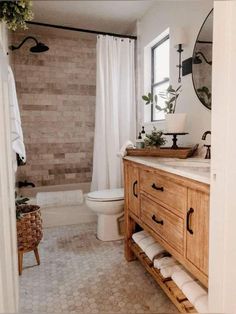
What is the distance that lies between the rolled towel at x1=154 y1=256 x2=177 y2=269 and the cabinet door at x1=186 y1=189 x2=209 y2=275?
13.2 inches

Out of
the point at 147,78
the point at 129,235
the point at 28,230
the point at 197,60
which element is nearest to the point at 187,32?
the point at 197,60

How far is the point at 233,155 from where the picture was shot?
789 millimetres

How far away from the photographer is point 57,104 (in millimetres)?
3328

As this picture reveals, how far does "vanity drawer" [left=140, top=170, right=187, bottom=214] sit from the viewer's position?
1.13 metres

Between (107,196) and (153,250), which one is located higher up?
(107,196)

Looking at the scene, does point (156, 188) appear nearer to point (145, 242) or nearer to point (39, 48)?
point (145, 242)

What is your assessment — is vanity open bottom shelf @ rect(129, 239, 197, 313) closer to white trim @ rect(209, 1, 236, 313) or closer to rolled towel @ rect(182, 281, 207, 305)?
rolled towel @ rect(182, 281, 207, 305)

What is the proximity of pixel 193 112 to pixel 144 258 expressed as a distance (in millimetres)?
1169

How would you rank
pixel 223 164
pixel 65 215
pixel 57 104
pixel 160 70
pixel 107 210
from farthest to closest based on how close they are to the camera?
pixel 57 104, pixel 65 215, pixel 160 70, pixel 107 210, pixel 223 164

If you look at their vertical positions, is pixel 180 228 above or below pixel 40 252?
above

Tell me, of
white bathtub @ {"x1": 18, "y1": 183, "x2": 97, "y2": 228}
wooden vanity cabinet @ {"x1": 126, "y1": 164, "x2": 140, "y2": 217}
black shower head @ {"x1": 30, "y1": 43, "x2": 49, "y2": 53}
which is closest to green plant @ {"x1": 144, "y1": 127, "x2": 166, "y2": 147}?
wooden vanity cabinet @ {"x1": 126, "y1": 164, "x2": 140, "y2": 217}

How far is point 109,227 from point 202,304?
4.39 feet

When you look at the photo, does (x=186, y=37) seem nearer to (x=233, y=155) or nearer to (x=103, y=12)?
(x=103, y=12)

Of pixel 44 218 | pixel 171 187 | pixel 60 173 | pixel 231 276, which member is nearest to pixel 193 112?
pixel 171 187
